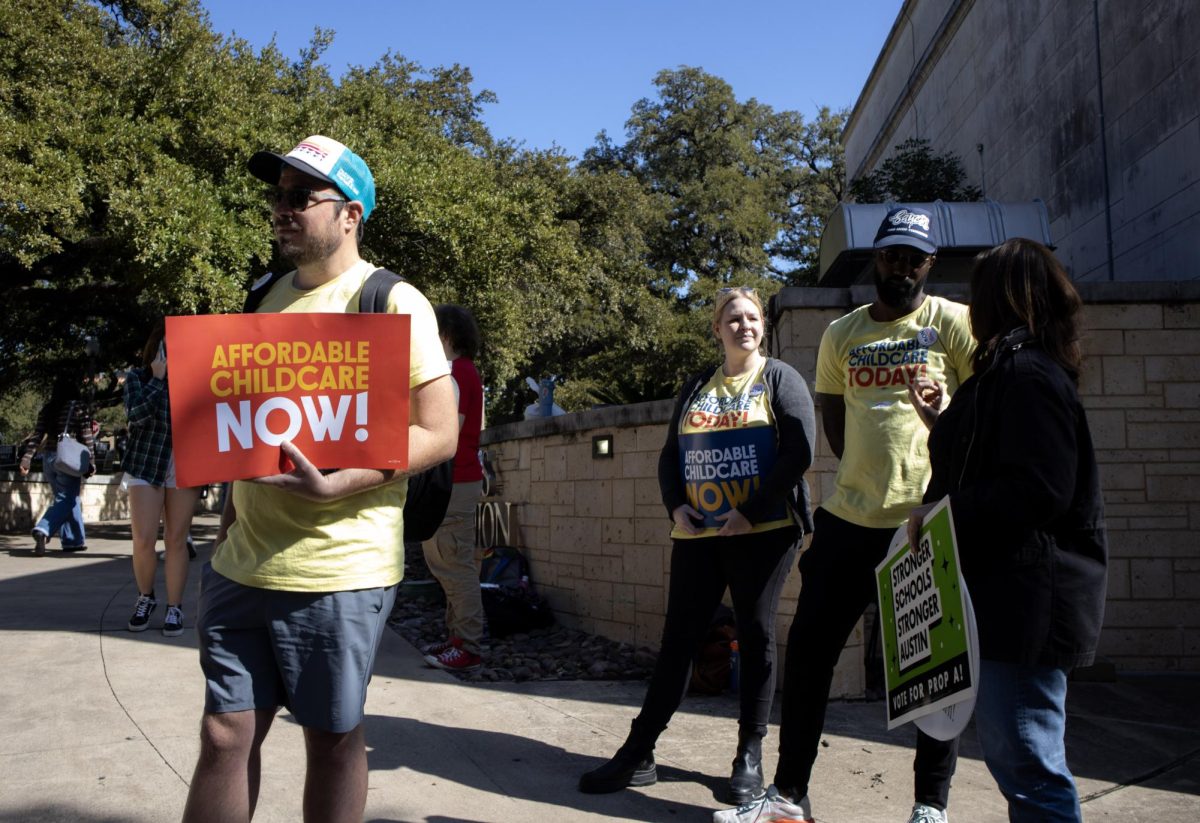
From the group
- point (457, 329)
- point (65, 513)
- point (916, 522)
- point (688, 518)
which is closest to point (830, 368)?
point (688, 518)

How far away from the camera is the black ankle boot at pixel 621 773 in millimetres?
3814

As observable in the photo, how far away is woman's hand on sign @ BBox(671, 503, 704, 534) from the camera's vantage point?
3.92 m

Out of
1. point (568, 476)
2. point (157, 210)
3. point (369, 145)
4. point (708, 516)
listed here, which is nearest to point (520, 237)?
point (369, 145)

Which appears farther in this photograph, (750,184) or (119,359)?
(750,184)

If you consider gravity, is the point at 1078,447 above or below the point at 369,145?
below

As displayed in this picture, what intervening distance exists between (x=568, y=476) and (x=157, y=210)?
24.9ft

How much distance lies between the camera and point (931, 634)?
251cm

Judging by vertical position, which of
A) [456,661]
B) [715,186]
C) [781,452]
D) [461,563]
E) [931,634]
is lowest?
[456,661]

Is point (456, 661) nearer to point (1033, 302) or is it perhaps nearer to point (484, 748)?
point (484, 748)

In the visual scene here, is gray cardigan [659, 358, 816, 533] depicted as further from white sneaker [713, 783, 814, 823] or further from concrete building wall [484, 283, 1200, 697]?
concrete building wall [484, 283, 1200, 697]

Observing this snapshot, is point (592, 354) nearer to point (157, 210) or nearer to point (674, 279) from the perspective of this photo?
point (674, 279)

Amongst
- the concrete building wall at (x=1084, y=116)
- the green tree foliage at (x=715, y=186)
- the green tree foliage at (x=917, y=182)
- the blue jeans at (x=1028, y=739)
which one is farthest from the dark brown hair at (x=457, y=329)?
the green tree foliage at (x=715, y=186)

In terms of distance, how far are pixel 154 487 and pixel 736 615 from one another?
381 cm

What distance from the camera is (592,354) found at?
30016 millimetres
